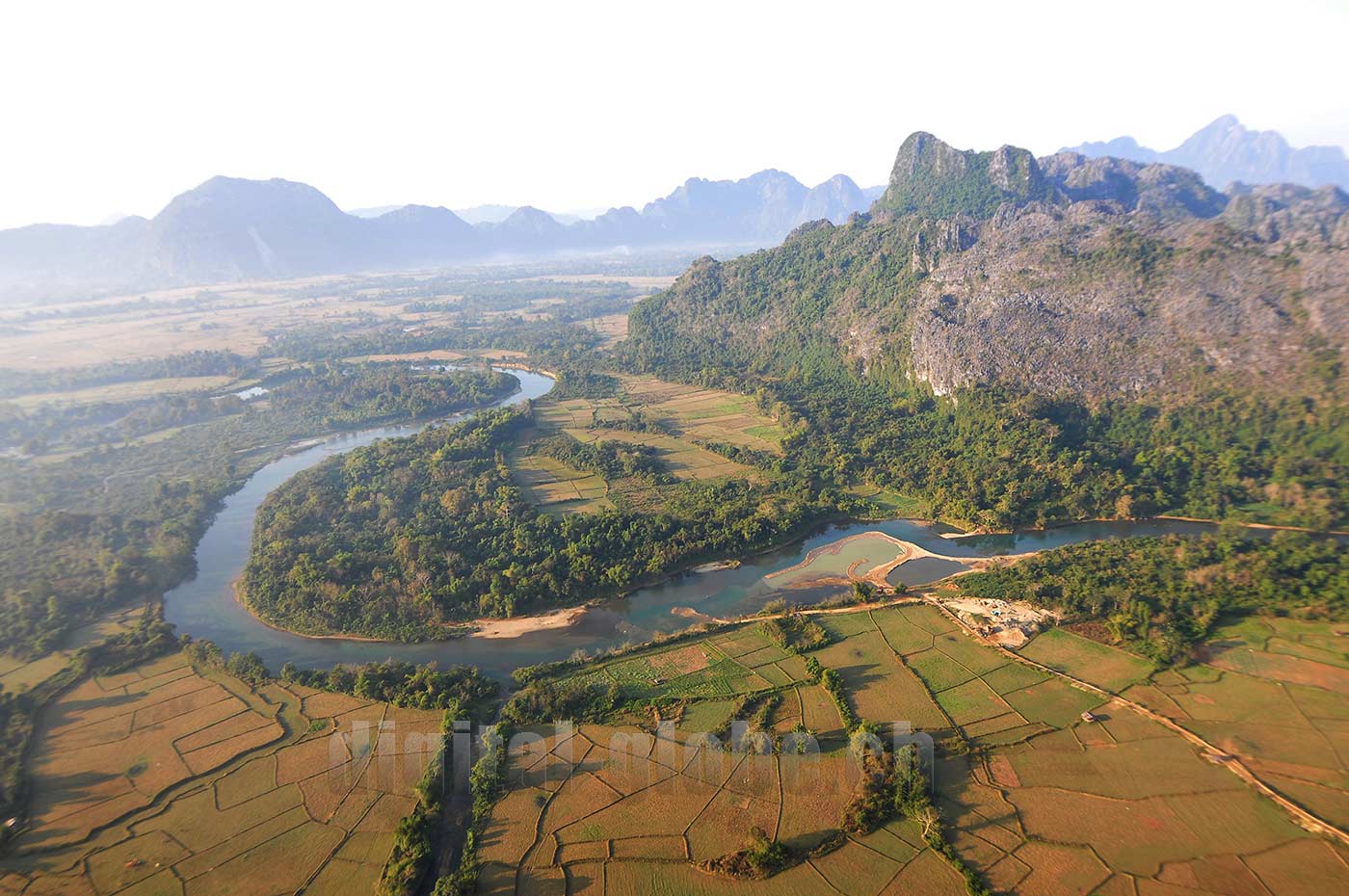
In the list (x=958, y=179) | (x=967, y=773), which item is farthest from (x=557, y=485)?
(x=958, y=179)

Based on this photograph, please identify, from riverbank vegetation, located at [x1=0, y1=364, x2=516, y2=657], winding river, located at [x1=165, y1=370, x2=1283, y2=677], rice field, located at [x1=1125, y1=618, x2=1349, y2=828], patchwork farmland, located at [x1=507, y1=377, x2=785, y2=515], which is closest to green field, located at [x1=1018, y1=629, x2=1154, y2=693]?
rice field, located at [x1=1125, y1=618, x2=1349, y2=828]

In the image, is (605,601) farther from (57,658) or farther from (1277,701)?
(1277,701)

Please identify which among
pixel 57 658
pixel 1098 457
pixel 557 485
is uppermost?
pixel 1098 457

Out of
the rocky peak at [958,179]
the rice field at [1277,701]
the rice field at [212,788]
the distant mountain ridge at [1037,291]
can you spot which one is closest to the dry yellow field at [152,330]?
the distant mountain ridge at [1037,291]

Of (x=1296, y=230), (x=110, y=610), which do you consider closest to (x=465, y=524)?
(x=110, y=610)

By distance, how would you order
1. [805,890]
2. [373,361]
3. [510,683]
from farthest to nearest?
1. [373,361]
2. [510,683]
3. [805,890]

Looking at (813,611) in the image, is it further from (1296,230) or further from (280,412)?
(1296,230)
